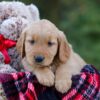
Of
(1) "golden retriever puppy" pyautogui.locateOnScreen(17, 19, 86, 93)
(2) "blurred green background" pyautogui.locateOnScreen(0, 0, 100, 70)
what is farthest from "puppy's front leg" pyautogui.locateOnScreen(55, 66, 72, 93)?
(2) "blurred green background" pyautogui.locateOnScreen(0, 0, 100, 70)

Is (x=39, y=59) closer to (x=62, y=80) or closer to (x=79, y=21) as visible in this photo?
(x=62, y=80)

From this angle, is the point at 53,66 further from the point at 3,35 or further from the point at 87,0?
the point at 87,0

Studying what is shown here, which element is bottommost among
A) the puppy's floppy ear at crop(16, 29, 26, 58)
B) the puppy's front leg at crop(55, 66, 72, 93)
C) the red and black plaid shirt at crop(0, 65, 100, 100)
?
the red and black plaid shirt at crop(0, 65, 100, 100)

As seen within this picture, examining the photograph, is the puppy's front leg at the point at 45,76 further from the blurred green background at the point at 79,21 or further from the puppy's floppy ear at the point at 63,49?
the blurred green background at the point at 79,21

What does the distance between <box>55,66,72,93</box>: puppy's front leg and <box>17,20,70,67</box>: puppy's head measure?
2.3 inches

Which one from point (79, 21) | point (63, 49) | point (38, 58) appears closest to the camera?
point (38, 58)

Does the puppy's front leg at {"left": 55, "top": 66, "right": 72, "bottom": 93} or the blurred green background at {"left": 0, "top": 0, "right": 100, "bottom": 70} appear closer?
the puppy's front leg at {"left": 55, "top": 66, "right": 72, "bottom": 93}

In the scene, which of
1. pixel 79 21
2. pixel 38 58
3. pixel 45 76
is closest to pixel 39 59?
pixel 38 58

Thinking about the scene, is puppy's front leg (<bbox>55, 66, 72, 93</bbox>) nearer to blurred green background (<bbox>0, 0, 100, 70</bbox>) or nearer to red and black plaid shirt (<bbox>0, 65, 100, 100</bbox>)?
red and black plaid shirt (<bbox>0, 65, 100, 100</bbox>)

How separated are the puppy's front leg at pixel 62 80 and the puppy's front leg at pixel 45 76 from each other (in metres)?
0.03

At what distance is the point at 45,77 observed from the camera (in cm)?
339

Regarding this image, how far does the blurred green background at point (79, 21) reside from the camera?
8.11 metres

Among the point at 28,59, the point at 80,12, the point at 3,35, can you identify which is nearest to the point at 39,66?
the point at 28,59

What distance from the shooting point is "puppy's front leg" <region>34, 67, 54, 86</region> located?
337 cm
